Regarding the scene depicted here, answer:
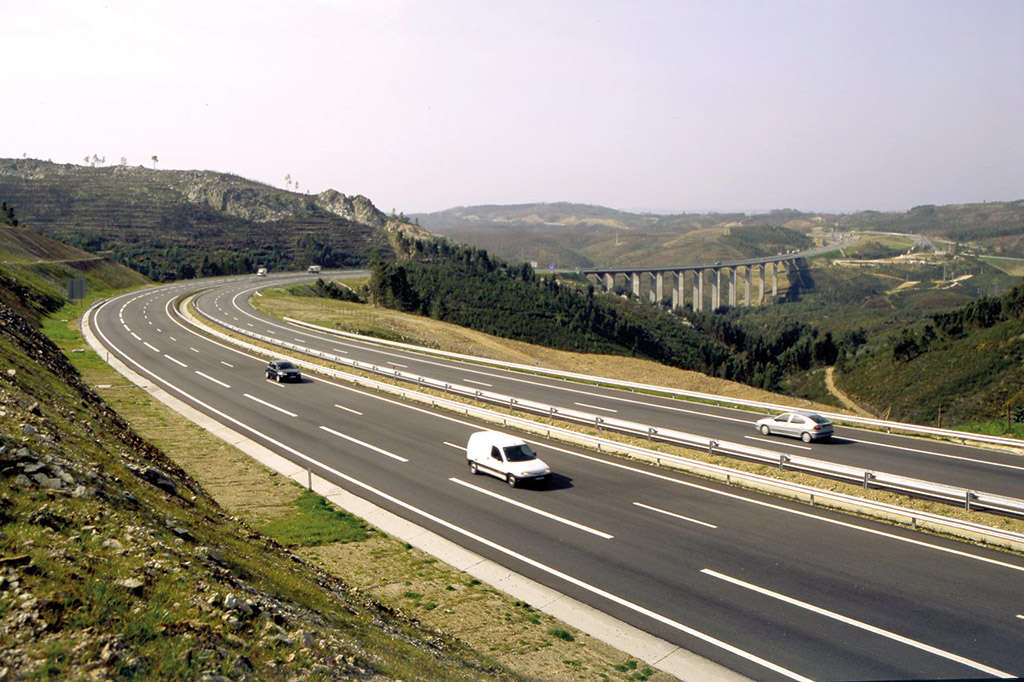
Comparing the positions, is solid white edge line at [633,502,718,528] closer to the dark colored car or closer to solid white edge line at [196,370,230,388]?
the dark colored car

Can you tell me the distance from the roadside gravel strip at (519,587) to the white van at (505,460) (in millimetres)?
4191

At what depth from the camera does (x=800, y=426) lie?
2866 cm

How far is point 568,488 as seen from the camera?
21.5 m

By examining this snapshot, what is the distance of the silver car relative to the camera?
2831cm

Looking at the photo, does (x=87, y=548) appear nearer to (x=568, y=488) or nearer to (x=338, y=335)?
(x=568, y=488)

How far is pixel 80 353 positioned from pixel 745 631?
4552 cm

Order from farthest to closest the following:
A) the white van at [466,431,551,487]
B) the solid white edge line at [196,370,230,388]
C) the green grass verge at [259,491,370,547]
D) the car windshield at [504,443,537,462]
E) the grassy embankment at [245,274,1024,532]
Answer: the solid white edge line at [196,370,230,388] → the car windshield at [504,443,537,462] → the white van at [466,431,551,487] → the grassy embankment at [245,274,1024,532] → the green grass verge at [259,491,370,547]

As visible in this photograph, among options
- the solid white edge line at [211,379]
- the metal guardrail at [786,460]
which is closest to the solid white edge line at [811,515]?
the metal guardrail at [786,460]

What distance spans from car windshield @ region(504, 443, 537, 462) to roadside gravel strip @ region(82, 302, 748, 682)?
180 inches

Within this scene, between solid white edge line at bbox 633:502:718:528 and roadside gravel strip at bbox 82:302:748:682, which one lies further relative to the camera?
solid white edge line at bbox 633:502:718:528

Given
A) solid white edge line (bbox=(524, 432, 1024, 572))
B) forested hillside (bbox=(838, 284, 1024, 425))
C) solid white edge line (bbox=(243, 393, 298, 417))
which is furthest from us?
forested hillside (bbox=(838, 284, 1024, 425))

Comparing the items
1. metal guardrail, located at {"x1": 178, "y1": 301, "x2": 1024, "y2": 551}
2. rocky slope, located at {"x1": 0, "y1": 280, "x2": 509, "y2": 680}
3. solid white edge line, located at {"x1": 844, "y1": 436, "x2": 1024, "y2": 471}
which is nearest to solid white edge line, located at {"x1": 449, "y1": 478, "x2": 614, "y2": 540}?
metal guardrail, located at {"x1": 178, "y1": 301, "x2": 1024, "y2": 551}

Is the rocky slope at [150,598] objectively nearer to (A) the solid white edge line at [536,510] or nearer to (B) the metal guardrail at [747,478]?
(A) the solid white edge line at [536,510]

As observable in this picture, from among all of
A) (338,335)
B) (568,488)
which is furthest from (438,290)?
(568,488)
